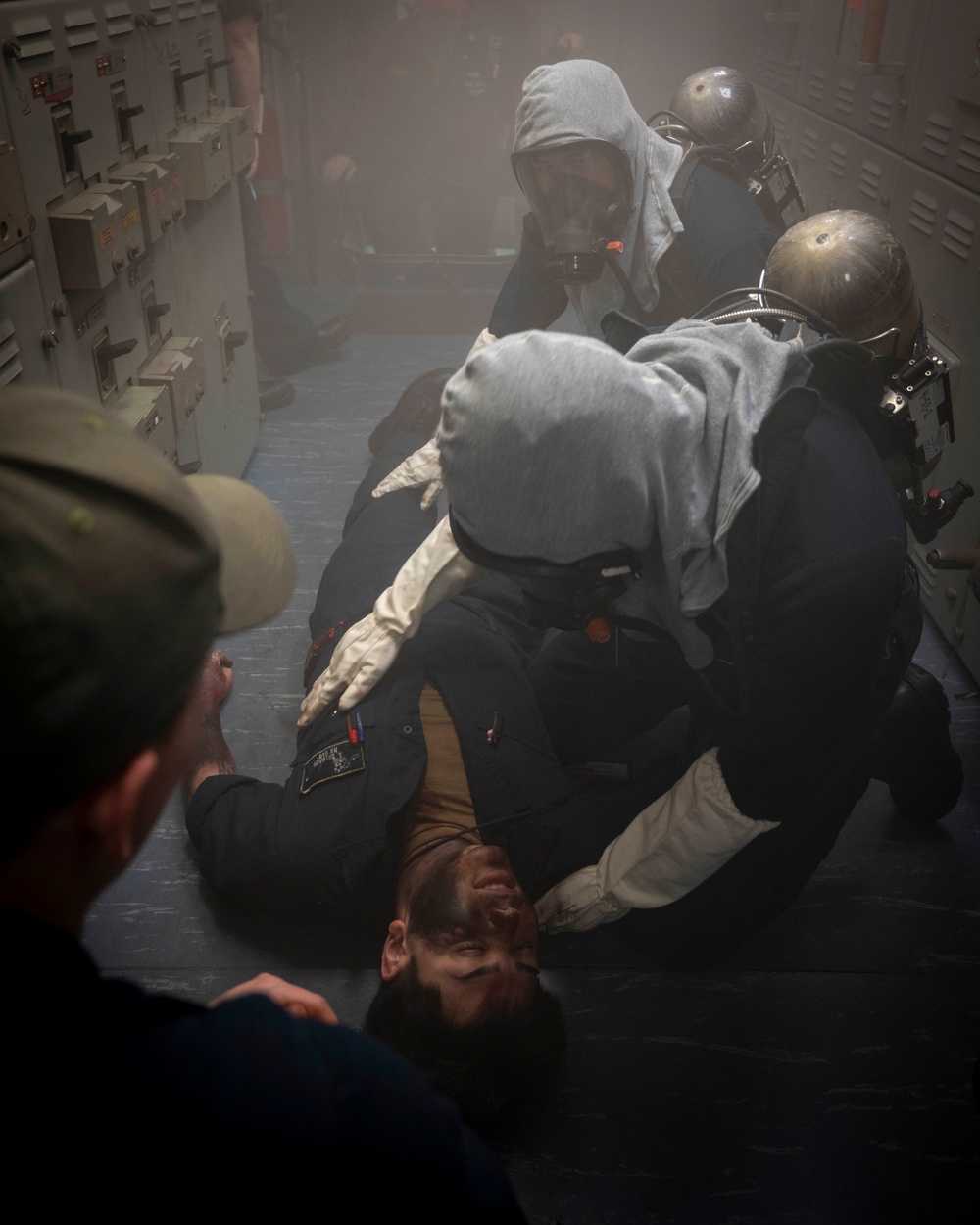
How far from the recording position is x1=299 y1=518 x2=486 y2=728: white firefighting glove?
6.03ft

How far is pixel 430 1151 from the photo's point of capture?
22.0 inches

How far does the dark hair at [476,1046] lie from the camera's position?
147 centimetres

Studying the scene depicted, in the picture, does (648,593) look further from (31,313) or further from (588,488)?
(31,313)

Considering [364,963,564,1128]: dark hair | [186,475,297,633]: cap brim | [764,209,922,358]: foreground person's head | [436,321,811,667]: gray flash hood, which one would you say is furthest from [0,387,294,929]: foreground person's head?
[764,209,922,358]: foreground person's head

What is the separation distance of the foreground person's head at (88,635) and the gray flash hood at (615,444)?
2.26 feet

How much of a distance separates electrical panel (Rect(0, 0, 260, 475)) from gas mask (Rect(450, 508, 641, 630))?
30.7 inches

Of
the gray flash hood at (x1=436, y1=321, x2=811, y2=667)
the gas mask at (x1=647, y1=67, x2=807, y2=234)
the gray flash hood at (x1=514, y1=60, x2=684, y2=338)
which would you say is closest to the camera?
the gray flash hood at (x1=436, y1=321, x2=811, y2=667)

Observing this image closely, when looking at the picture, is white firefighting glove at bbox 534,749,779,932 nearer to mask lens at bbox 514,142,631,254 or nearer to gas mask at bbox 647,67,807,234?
mask lens at bbox 514,142,631,254

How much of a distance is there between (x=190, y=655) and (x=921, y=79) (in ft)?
9.52

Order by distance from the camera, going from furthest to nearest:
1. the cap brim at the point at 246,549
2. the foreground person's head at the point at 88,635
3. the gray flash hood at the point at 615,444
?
the gray flash hood at the point at 615,444, the cap brim at the point at 246,549, the foreground person's head at the point at 88,635

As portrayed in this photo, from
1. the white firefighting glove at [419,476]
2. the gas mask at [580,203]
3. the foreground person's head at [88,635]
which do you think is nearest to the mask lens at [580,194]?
the gas mask at [580,203]

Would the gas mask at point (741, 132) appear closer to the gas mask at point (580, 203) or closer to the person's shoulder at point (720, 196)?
the person's shoulder at point (720, 196)

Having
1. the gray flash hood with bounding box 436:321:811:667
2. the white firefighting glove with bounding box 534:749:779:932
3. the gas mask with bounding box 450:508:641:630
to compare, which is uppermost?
the gray flash hood with bounding box 436:321:811:667

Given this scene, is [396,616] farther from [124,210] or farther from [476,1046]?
[124,210]
